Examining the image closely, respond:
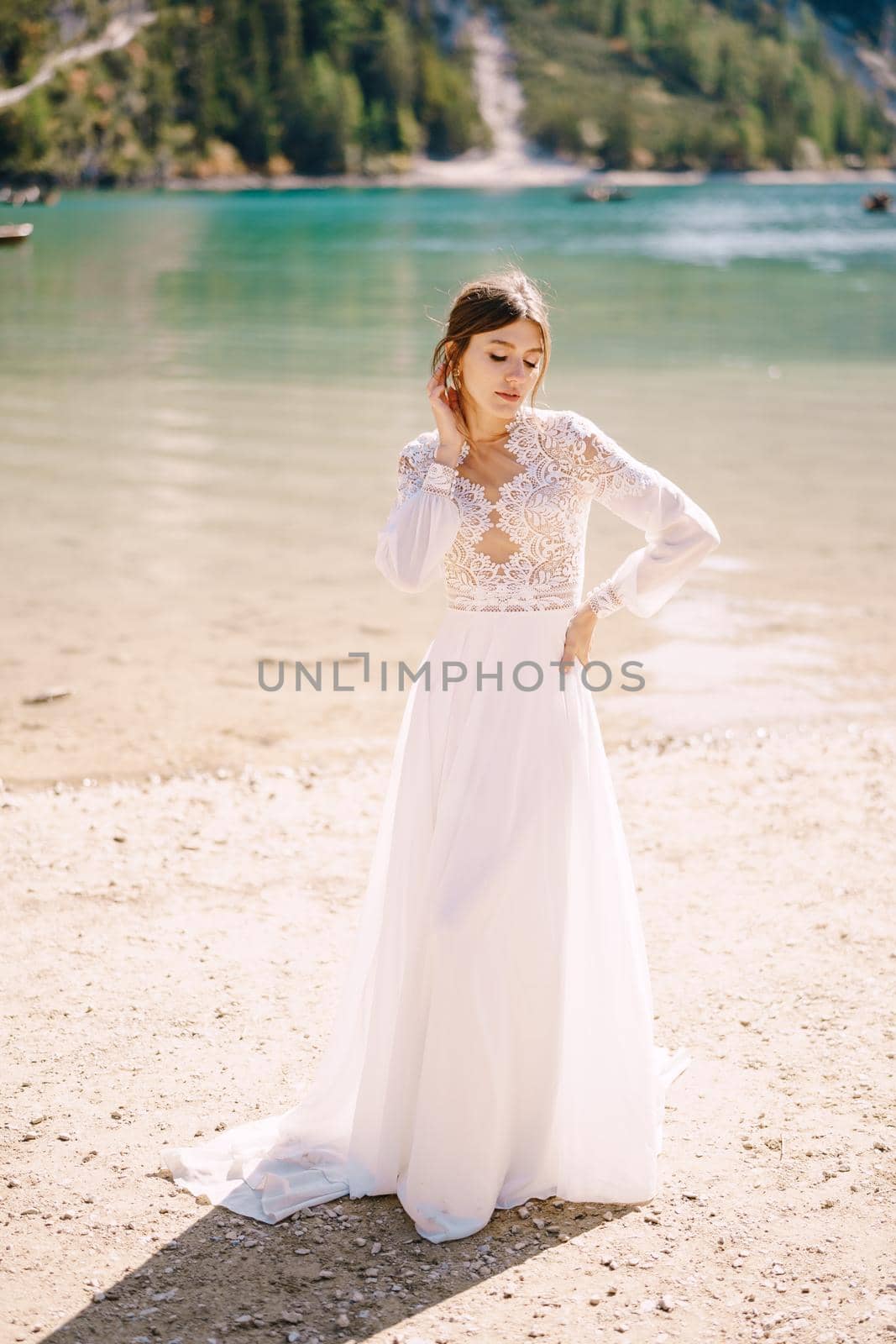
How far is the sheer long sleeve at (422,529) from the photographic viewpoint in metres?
3.56

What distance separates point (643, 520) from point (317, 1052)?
1943 mm

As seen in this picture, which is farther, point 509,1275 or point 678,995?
point 678,995

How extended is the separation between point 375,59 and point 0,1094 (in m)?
184

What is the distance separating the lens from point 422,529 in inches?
140

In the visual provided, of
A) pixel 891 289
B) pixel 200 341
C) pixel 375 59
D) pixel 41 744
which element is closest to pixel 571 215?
pixel 891 289

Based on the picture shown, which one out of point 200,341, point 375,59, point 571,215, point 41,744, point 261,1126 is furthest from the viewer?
point 375,59

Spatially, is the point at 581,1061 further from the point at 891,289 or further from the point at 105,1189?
the point at 891,289

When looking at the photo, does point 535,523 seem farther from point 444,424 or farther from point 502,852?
point 502,852

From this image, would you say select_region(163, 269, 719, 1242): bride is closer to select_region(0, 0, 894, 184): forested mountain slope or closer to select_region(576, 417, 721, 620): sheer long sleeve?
select_region(576, 417, 721, 620): sheer long sleeve

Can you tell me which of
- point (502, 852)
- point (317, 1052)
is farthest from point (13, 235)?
point (502, 852)

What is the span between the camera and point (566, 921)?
3670mm

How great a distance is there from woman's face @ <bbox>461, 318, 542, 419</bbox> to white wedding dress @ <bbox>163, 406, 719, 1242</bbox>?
0.11m

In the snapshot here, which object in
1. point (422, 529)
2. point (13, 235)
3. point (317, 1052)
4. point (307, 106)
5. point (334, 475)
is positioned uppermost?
point (307, 106)

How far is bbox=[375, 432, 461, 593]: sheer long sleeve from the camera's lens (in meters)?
3.56
